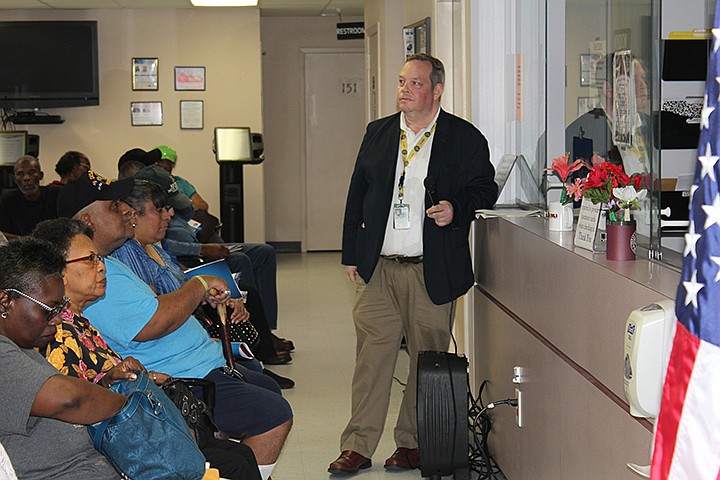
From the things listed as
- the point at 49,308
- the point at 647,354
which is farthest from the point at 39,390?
the point at 647,354

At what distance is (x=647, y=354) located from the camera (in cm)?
204

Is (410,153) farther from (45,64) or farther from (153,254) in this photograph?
(45,64)

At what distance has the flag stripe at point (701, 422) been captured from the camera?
1.18 metres

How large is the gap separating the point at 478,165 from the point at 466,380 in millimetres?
910

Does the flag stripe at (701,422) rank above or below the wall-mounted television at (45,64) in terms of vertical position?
below

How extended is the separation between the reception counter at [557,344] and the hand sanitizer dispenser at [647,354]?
149mm

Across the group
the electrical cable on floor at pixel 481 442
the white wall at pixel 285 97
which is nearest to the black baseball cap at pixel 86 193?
the electrical cable on floor at pixel 481 442

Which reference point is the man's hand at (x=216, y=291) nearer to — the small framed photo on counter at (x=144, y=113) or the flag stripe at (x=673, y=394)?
the flag stripe at (x=673, y=394)

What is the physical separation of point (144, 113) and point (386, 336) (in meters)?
7.14

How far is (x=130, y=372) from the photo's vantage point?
2.64 m

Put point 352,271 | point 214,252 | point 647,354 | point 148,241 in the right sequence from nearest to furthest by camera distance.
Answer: point 647,354
point 148,241
point 352,271
point 214,252

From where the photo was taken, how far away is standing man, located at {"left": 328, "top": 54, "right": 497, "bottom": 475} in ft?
13.2

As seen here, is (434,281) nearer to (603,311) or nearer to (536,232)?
(536,232)

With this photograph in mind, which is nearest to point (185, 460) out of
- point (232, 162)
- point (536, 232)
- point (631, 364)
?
point (631, 364)
